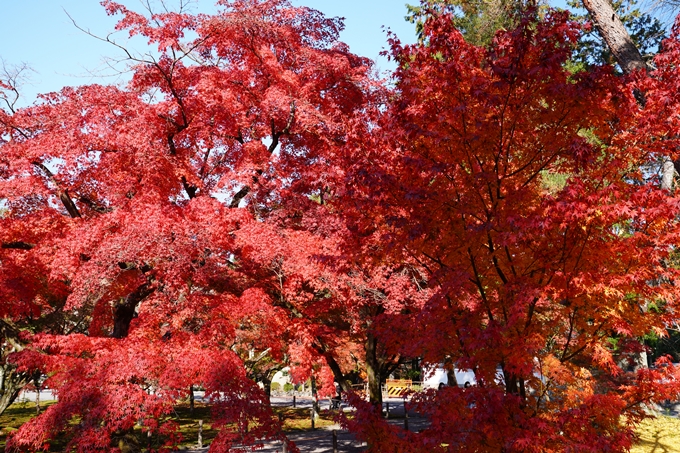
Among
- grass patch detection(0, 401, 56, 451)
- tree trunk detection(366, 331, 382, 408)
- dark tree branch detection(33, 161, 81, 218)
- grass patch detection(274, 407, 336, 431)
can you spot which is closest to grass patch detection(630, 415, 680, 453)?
tree trunk detection(366, 331, 382, 408)

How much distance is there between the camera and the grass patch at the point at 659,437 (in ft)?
40.7

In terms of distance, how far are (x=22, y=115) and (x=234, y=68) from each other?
589 centimetres

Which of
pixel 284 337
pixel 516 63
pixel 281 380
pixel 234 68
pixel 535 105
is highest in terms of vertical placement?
pixel 234 68

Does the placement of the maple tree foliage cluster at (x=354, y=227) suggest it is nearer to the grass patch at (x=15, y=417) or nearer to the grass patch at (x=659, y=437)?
the grass patch at (x=659, y=437)

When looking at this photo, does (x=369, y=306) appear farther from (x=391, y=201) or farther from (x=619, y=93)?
(x=619, y=93)

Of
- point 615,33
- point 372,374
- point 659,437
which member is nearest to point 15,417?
point 372,374

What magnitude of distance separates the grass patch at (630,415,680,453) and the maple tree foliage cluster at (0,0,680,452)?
11.4ft

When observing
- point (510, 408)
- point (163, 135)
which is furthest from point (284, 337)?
point (510, 408)

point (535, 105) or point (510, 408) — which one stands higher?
point (535, 105)

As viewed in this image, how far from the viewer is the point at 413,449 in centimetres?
584

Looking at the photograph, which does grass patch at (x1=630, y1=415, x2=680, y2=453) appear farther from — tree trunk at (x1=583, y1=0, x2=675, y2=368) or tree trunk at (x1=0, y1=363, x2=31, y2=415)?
tree trunk at (x1=0, y1=363, x2=31, y2=415)

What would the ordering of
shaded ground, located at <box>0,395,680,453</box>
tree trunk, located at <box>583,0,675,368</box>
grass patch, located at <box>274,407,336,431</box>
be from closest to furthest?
tree trunk, located at <box>583,0,675,368</box> < shaded ground, located at <box>0,395,680,453</box> < grass patch, located at <box>274,407,336,431</box>

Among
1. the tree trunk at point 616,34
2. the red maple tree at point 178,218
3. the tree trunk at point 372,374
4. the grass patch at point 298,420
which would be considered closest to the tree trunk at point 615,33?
the tree trunk at point 616,34

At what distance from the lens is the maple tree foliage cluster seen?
5.50 m
